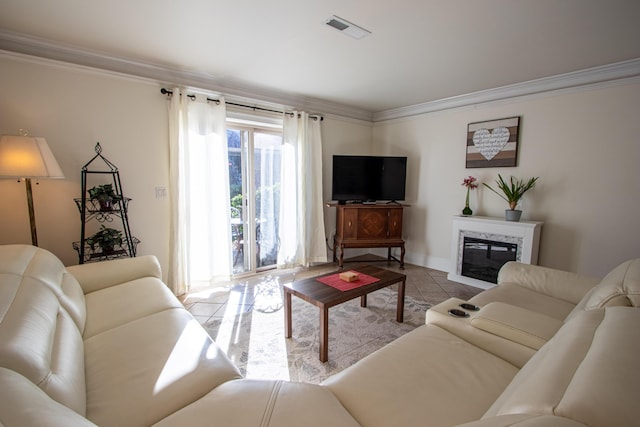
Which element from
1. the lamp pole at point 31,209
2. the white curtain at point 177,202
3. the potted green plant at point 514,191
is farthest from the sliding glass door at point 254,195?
the potted green plant at point 514,191

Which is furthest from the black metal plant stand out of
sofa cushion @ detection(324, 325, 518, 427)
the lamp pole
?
sofa cushion @ detection(324, 325, 518, 427)

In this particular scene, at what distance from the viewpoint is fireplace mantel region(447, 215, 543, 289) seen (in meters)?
3.14

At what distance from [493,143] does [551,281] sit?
7.15ft

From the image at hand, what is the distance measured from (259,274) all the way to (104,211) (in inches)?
77.0

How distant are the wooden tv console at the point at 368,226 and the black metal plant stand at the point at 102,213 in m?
2.57

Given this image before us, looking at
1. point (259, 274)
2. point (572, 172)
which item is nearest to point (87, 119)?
point (259, 274)

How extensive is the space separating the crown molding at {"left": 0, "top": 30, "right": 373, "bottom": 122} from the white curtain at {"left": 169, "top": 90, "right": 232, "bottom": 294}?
0.67 ft

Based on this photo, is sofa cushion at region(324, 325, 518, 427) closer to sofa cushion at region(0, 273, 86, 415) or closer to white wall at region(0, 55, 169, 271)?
sofa cushion at region(0, 273, 86, 415)

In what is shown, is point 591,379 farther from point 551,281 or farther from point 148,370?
point 551,281

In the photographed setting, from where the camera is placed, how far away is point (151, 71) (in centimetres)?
283

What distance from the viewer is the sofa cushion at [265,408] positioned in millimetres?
904

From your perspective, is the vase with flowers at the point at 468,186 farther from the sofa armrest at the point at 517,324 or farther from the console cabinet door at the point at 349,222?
the sofa armrest at the point at 517,324

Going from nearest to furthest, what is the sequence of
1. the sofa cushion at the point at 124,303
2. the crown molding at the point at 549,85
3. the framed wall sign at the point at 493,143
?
the sofa cushion at the point at 124,303
the crown molding at the point at 549,85
the framed wall sign at the point at 493,143

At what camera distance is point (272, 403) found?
98 centimetres
